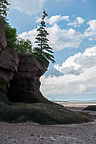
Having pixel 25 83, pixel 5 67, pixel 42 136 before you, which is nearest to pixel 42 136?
pixel 42 136

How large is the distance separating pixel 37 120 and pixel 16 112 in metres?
2.28

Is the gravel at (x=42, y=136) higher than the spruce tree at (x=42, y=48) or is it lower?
lower

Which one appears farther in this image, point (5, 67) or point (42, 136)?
point (5, 67)

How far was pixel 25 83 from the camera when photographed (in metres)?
34.5

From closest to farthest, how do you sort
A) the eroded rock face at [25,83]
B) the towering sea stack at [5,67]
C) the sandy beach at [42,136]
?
the sandy beach at [42,136]
the towering sea stack at [5,67]
the eroded rock face at [25,83]

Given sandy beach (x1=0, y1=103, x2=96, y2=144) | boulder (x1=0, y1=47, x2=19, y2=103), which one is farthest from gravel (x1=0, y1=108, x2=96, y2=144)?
boulder (x1=0, y1=47, x2=19, y2=103)

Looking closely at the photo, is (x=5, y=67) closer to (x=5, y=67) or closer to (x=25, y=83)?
(x=5, y=67)

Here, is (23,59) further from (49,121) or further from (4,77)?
(49,121)

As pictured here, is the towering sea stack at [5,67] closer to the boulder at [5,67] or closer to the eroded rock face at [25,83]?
the boulder at [5,67]

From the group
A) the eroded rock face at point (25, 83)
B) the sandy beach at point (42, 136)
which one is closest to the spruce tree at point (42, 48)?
the eroded rock face at point (25, 83)

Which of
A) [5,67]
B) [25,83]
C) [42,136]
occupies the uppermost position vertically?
[5,67]

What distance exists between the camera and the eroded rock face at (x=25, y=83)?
1315 inches

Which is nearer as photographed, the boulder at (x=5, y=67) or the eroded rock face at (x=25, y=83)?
the boulder at (x=5, y=67)

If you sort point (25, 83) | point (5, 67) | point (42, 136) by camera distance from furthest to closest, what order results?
point (25, 83) < point (5, 67) < point (42, 136)
